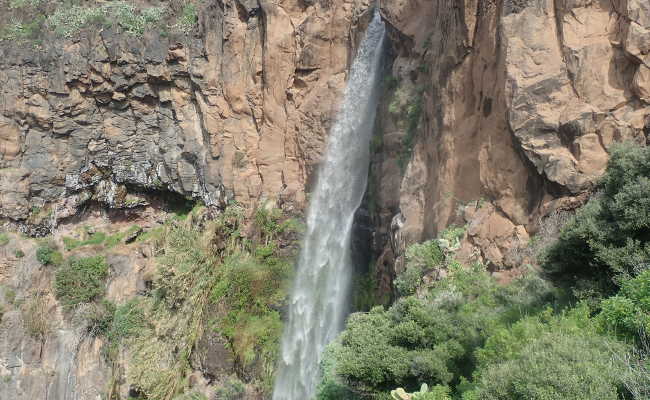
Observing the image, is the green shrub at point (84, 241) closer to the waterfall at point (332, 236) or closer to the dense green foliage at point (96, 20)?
the dense green foliage at point (96, 20)

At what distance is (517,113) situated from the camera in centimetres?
1151

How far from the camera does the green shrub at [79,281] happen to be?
26.0 metres

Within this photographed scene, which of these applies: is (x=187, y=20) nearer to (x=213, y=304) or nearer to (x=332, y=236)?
(x=332, y=236)

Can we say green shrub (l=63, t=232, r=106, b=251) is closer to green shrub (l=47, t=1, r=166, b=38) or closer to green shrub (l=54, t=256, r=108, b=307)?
green shrub (l=54, t=256, r=108, b=307)

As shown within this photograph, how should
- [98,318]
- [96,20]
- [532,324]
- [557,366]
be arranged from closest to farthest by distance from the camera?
[557,366] → [532,324] → [98,318] → [96,20]

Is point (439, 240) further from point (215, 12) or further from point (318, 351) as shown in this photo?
point (215, 12)

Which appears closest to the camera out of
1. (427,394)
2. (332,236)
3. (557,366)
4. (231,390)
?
(557,366)

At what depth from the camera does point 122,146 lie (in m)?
28.4

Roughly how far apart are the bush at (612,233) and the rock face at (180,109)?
590 inches

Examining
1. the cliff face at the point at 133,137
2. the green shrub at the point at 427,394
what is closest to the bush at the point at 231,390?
the cliff face at the point at 133,137

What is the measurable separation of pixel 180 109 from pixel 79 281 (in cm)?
968

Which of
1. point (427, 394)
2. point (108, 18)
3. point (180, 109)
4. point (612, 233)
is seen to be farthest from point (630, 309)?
point (108, 18)

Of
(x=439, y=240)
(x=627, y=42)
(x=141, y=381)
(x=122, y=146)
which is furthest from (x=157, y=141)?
(x=627, y=42)

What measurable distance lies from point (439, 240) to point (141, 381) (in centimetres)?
1483
